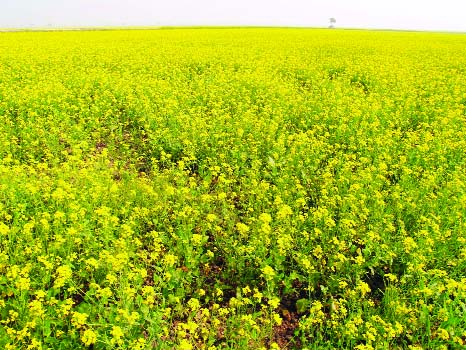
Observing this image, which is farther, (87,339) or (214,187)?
(214,187)

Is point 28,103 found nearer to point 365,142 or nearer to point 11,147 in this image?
point 11,147

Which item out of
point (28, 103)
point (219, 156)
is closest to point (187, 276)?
point (219, 156)

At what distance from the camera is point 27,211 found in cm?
526

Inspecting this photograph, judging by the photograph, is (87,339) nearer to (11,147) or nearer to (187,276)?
(187,276)

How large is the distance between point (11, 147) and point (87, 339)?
18.5 ft

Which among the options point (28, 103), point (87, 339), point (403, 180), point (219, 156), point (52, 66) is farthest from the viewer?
point (52, 66)

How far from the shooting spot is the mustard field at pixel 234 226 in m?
3.73

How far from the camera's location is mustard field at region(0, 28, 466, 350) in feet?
12.2

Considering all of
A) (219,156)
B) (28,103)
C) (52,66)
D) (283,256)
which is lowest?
(283,256)

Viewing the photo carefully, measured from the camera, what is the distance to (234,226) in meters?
5.58

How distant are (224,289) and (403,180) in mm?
3475

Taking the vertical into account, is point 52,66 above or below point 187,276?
above

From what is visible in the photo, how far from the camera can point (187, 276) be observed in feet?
14.5

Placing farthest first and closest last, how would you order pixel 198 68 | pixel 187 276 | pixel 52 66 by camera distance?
pixel 198 68, pixel 52 66, pixel 187 276
